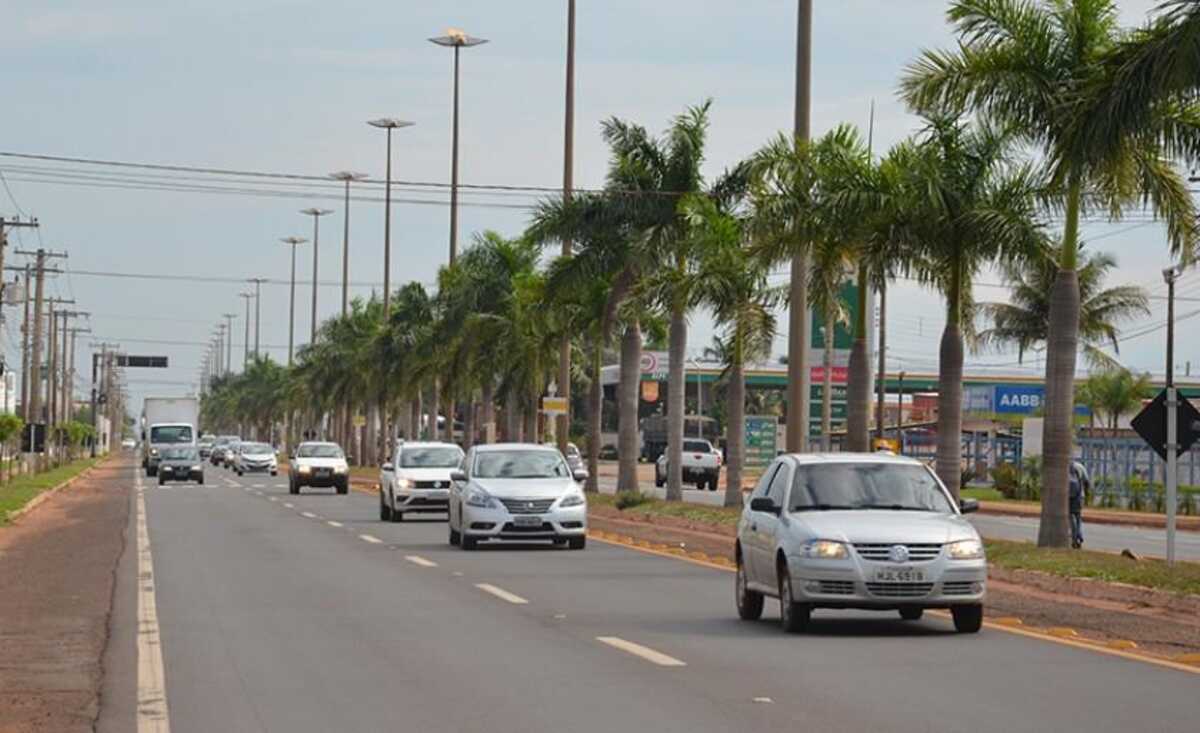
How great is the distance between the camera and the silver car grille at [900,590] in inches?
694

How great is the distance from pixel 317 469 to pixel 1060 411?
3762cm

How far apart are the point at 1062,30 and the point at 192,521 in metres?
21.5

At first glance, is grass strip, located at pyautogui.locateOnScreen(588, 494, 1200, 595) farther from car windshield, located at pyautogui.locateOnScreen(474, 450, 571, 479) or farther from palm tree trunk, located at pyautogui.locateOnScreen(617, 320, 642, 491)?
palm tree trunk, located at pyautogui.locateOnScreen(617, 320, 642, 491)

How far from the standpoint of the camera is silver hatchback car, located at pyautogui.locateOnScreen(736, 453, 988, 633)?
17.6 m

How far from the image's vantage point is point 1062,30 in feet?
94.6

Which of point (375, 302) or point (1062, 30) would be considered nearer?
point (1062, 30)

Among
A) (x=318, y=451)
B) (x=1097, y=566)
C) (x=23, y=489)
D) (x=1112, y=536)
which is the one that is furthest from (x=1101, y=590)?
(x=318, y=451)

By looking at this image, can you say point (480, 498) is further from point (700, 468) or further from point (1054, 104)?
point (700, 468)

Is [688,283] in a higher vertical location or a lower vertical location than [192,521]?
higher

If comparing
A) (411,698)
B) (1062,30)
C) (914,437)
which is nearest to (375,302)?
(914,437)

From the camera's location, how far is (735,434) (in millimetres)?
44469

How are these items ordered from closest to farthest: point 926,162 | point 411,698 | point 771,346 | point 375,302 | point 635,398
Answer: point 411,698 < point 926,162 < point 771,346 < point 635,398 < point 375,302

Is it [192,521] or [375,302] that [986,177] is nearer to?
[192,521]

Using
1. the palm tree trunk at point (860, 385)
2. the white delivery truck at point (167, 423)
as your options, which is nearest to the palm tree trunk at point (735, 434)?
the palm tree trunk at point (860, 385)
